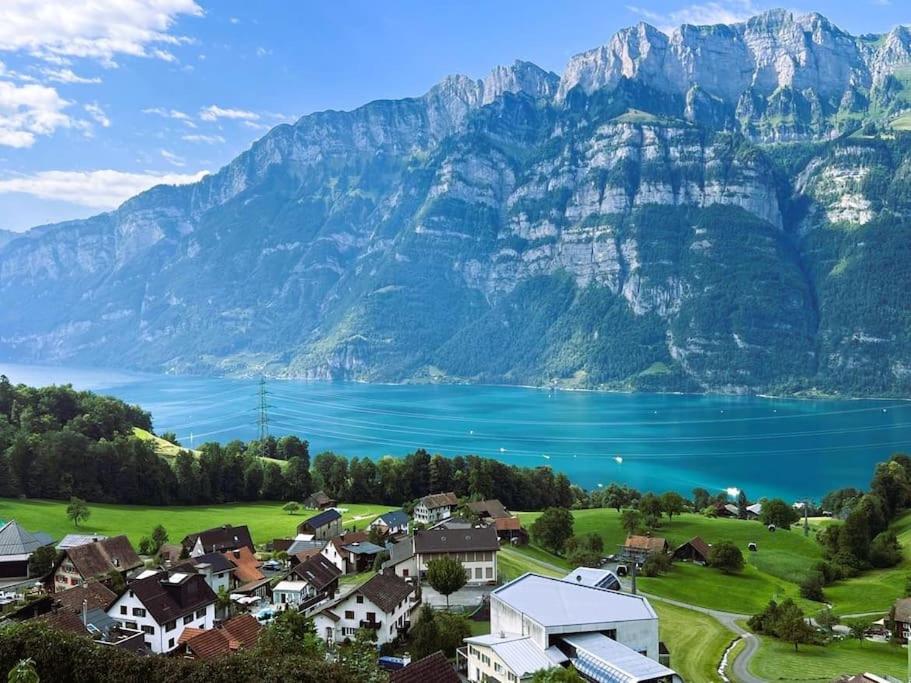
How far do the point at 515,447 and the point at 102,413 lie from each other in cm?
7147

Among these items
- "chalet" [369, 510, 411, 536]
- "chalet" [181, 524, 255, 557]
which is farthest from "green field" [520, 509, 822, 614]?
"chalet" [181, 524, 255, 557]

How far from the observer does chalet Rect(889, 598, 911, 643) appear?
4062cm

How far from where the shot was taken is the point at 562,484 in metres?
85.8

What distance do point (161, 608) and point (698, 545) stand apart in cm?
4060

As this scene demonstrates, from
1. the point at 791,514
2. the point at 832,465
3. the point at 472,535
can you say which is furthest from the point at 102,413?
the point at 832,465

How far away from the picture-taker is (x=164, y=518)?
66875mm

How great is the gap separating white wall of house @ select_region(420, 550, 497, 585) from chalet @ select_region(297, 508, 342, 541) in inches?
522

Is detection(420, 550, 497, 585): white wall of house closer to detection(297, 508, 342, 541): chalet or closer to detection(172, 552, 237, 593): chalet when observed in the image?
detection(172, 552, 237, 593): chalet

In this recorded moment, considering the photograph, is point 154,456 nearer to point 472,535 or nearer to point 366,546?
point 366,546

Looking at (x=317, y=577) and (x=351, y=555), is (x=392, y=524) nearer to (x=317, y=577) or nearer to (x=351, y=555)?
(x=351, y=555)

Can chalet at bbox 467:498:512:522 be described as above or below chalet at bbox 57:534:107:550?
below

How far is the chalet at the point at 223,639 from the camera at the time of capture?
30.1 m

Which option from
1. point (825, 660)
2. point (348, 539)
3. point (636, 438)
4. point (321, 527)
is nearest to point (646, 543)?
point (348, 539)

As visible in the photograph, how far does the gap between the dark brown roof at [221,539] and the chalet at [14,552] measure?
9.52 meters
